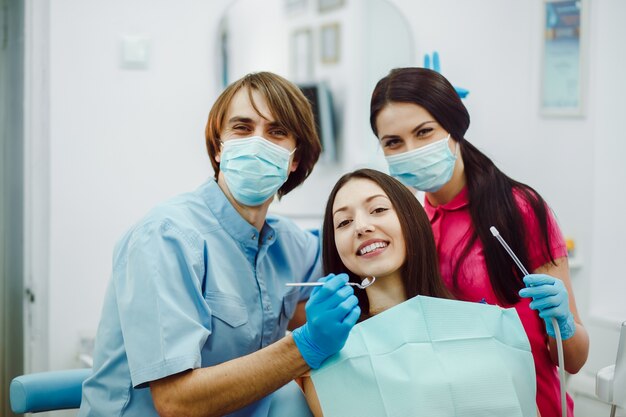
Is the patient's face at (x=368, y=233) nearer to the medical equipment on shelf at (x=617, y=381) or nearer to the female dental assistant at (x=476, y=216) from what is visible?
the female dental assistant at (x=476, y=216)

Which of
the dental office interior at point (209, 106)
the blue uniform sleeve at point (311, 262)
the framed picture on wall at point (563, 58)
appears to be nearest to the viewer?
the blue uniform sleeve at point (311, 262)

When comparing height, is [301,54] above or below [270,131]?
above

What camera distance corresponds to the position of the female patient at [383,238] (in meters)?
1.45

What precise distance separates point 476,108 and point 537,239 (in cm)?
142

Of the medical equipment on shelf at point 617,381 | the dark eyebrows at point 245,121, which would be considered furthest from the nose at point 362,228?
the medical equipment on shelf at point 617,381

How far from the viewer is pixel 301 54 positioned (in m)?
2.68

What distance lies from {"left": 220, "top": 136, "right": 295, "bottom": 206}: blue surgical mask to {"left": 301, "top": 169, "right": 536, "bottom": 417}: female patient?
0.16 meters

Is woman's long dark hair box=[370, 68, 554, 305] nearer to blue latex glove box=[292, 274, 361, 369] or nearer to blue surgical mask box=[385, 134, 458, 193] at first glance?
blue surgical mask box=[385, 134, 458, 193]

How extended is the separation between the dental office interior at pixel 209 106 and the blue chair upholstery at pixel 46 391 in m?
0.74

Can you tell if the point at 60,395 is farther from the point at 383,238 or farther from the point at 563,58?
the point at 563,58

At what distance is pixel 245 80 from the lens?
1581 mm

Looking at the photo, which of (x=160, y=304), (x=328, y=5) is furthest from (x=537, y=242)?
(x=328, y=5)

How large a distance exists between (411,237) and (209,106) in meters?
1.30

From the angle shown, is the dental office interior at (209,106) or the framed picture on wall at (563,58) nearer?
the dental office interior at (209,106)
